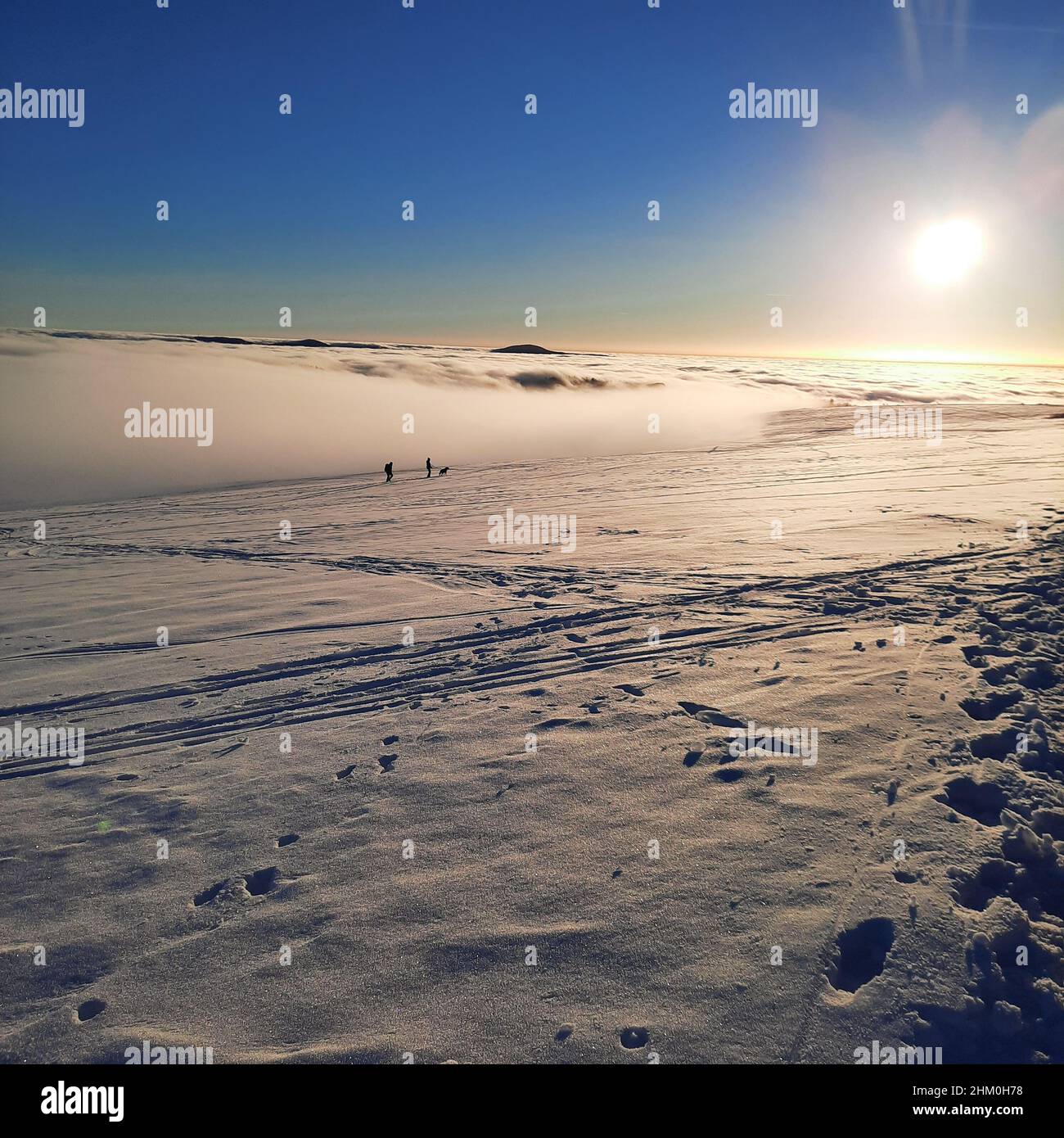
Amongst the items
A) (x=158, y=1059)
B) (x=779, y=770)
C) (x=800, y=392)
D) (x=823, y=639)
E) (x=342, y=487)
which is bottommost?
(x=158, y=1059)

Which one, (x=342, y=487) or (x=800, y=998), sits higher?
(x=342, y=487)

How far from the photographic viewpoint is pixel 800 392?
5638 cm

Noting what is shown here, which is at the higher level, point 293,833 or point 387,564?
point 387,564

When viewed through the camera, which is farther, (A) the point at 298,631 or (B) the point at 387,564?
(B) the point at 387,564

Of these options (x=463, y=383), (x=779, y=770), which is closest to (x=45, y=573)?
(x=779, y=770)

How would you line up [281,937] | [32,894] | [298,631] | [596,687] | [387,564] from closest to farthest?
1. [281,937]
2. [32,894]
3. [596,687]
4. [298,631]
5. [387,564]

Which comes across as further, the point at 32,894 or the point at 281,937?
the point at 32,894

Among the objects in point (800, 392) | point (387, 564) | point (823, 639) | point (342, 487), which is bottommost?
point (823, 639)

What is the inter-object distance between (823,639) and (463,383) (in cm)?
5152

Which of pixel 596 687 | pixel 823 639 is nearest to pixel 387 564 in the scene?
pixel 596 687

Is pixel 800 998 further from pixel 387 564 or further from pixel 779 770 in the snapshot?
pixel 387 564

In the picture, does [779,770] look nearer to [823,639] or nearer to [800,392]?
[823,639]

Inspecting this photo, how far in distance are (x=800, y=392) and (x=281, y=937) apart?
59869 millimetres

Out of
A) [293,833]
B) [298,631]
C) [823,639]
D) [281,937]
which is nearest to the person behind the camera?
[281,937]
